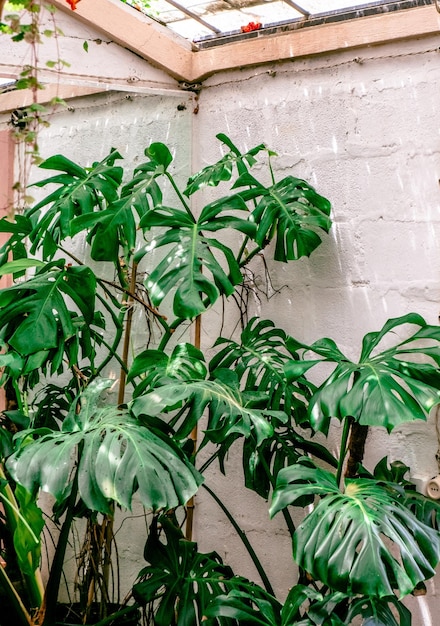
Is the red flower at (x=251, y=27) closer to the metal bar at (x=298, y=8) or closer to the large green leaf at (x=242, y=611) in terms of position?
the metal bar at (x=298, y=8)

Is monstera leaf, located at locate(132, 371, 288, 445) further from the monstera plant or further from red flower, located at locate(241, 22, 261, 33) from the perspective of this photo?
red flower, located at locate(241, 22, 261, 33)

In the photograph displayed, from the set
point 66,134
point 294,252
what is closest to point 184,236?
point 294,252

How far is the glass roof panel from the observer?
2164 mm

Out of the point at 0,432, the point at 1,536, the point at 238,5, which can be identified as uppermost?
the point at 238,5

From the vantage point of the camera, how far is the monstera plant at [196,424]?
1434mm

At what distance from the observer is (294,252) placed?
219 centimetres

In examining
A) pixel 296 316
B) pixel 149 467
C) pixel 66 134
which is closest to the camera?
pixel 149 467

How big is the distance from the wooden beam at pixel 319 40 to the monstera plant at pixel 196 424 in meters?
0.33

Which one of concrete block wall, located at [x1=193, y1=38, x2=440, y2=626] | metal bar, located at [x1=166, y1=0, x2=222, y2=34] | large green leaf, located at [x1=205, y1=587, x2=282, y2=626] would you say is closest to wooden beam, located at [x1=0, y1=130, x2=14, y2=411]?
metal bar, located at [x1=166, y1=0, x2=222, y2=34]

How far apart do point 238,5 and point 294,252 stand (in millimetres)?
816

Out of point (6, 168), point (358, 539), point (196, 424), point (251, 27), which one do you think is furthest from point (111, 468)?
point (6, 168)

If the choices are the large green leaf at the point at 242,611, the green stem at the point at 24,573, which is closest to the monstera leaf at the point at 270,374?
the large green leaf at the point at 242,611

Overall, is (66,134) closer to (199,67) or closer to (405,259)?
(199,67)

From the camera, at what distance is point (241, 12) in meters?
2.36
